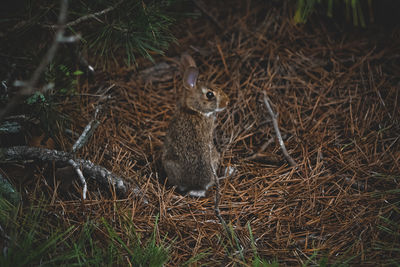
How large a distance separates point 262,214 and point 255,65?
1.88 metres

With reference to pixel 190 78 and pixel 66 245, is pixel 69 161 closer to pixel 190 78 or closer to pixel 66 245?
pixel 66 245

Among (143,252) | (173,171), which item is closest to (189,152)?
(173,171)

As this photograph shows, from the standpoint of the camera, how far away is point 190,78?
302 centimetres

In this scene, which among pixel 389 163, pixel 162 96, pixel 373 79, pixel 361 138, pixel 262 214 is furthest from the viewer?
pixel 162 96

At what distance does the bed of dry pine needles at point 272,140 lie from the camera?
7.26 ft

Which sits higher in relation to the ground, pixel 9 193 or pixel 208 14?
pixel 208 14

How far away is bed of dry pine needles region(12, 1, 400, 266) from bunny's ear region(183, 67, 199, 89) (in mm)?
497

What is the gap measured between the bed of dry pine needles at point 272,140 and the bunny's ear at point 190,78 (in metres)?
0.50

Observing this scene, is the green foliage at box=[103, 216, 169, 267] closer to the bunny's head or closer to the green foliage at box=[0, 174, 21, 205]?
the green foliage at box=[0, 174, 21, 205]

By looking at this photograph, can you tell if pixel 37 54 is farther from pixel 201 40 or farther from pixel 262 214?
pixel 262 214

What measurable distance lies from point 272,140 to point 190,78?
1019 millimetres

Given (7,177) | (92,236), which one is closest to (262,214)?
(92,236)

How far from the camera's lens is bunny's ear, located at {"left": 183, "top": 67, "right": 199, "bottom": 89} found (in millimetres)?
2959

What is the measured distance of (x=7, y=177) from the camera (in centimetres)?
230
